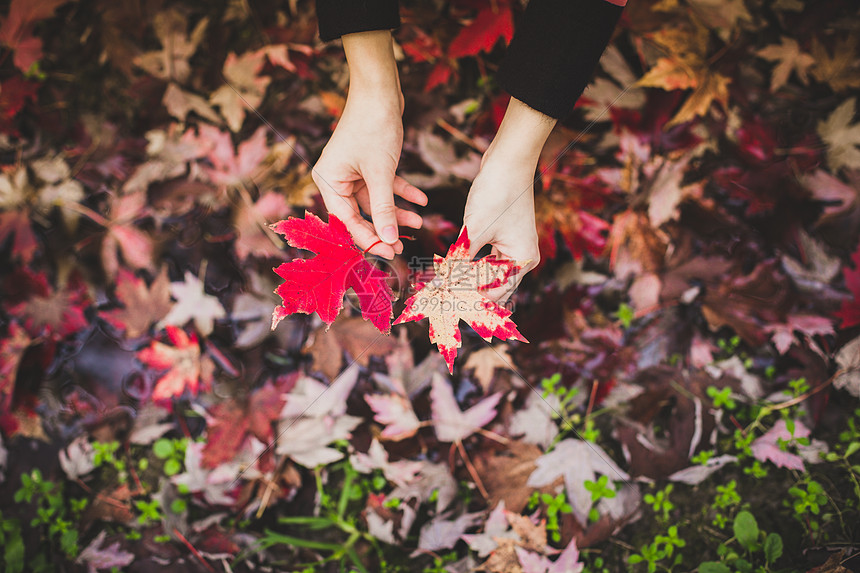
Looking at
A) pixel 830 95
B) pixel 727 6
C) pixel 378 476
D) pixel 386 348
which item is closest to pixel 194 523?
pixel 378 476

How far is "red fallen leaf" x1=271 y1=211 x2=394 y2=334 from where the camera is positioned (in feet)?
2.57

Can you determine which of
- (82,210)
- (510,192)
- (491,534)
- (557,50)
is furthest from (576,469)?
(82,210)

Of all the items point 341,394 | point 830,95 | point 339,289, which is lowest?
point 341,394

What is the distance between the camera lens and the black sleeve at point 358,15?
831 mm

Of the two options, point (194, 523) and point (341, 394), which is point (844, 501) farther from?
point (194, 523)

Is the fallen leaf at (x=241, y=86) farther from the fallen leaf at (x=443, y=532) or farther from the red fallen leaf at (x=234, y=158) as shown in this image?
the fallen leaf at (x=443, y=532)

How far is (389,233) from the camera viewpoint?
0.86 m

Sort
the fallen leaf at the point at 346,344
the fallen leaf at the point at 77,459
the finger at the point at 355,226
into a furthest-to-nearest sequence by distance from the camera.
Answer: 1. the fallen leaf at the point at 77,459
2. the fallen leaf at the point at 346,344
3. the finger at the point at 355,226

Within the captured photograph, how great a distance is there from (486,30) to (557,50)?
16.3 inches

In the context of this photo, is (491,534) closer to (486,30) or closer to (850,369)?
(850,369)

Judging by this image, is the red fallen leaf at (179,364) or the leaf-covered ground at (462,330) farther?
the red fallen leaf at (179,364)

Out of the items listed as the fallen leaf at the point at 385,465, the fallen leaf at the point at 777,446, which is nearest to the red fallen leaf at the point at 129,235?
the fallen leaf at the point at 385,465

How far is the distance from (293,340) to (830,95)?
5.78 feet

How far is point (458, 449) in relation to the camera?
127 cm
